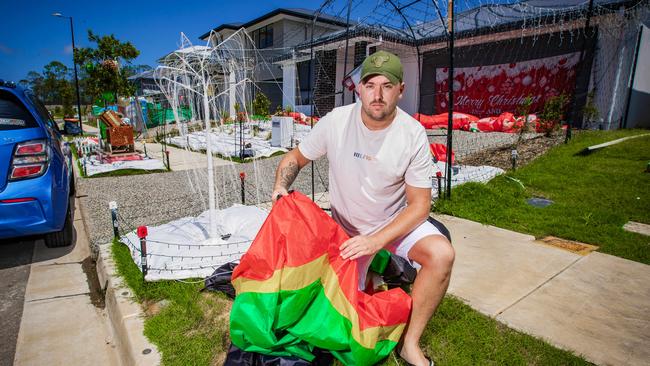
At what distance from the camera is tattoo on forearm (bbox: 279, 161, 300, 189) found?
2465 mm

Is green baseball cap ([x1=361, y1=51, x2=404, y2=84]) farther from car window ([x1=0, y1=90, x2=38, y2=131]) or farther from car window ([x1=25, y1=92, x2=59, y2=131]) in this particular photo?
car window ([x1=25, y1=92, x2=59, y2=131])

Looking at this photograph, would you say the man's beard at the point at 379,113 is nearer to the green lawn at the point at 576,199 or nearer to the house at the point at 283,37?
the green lawn at the point at 576,199

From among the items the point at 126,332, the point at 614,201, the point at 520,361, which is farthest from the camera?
the point at 614,201

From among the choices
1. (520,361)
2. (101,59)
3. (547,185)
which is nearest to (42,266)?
(520,361)

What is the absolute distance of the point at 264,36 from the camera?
2761cm

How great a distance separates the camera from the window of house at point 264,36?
87.9 ft

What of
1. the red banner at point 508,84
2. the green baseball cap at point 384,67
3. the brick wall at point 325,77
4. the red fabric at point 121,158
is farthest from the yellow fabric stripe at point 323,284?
the brick wall at point 325,77

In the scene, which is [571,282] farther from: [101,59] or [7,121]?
[101,59]

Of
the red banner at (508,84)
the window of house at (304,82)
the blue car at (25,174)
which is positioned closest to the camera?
the blue car at (25,174)

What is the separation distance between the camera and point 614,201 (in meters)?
5.09

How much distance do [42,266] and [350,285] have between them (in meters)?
3.74

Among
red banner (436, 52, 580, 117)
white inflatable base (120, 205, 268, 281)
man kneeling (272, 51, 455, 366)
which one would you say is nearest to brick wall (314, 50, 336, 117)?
red banner (436, 52, 580, 117)

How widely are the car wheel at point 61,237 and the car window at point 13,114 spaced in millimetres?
1158

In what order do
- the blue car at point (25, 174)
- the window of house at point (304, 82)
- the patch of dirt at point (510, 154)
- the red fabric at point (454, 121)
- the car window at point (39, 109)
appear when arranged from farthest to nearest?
the window of house at point (304, 82), the red fabric at point (454, 121), the patch of dirt at point (510, 154), the car window at point (39, 109), the blue car at point (25, 174)
